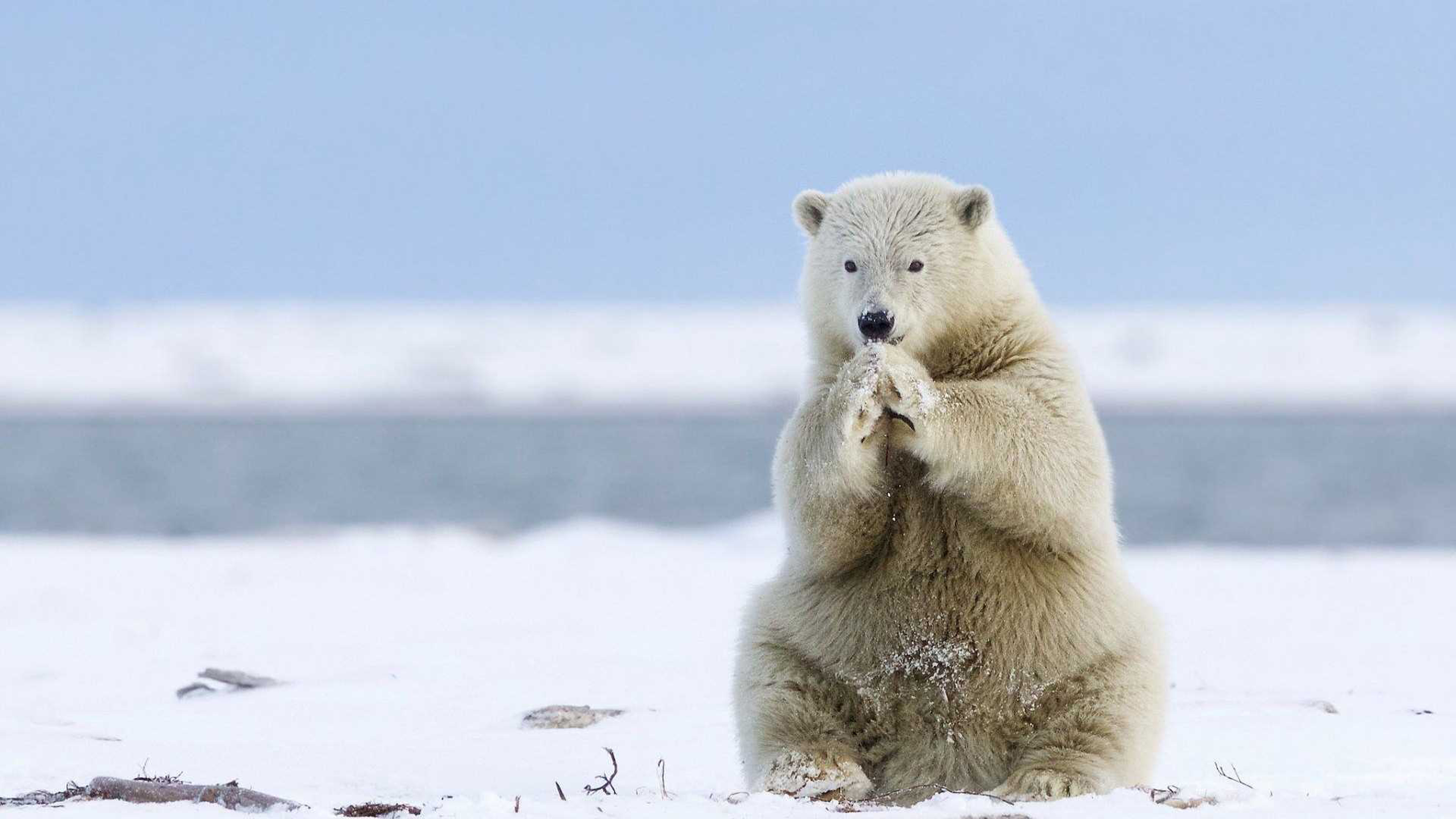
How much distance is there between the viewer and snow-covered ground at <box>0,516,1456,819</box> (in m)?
4.45

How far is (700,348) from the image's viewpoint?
76812 millimetres

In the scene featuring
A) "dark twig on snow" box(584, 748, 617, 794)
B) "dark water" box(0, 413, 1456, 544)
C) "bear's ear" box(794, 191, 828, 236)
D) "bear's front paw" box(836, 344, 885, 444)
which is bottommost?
"dark twig on snow" box(584, 748, 617, 794)

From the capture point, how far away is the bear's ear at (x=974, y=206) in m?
4.73

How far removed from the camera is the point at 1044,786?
396 cm

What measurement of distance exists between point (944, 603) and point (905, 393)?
60 centimetres

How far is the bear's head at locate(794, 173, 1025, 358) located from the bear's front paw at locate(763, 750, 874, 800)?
114 cm

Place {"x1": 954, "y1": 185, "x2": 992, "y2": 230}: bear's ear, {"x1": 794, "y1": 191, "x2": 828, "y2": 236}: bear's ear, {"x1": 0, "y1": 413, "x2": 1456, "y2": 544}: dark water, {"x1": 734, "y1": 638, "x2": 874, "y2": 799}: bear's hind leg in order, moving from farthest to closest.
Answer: {"x1": 0, "y1": 413, "x2": 1456, "y2": 544}: dark water < {"x1": 794, "y1": 191, "x2": 828, "y2": 236}: bear's ear < {"x1": 954, "y1": 185, "x2": 992, "y2": 230}: bear's ear < {"x1": 734, "y1": 638, "x2": 874, "y2": 799}: bear's hind leg

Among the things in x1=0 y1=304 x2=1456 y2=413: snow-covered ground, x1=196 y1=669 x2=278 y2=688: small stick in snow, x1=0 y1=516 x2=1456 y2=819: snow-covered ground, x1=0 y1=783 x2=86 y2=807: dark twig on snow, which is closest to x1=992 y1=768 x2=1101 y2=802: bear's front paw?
x1=0 y1=516 x2=1456 y2=819: snow-covered ground

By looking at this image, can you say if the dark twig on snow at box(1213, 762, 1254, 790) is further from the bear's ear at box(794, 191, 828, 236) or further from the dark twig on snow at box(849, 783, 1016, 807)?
the bear's ear at box(794, 191, 828, 236)

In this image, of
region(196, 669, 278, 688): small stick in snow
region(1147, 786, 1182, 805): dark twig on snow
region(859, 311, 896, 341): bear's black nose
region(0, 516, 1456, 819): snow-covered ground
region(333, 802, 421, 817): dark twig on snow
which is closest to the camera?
region(333, 802, 421, 817): dark twig on snow

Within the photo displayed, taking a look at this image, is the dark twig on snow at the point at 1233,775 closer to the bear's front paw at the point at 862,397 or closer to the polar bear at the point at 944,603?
the polar bear at the point at 944,603

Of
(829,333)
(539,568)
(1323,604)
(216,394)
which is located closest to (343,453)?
(216,394)

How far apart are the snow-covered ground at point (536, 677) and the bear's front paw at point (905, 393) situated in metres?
1.00

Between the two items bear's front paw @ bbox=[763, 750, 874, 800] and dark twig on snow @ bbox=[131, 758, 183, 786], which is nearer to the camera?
dark twig on snow @ bbox=[131, 758, 183, 786]
